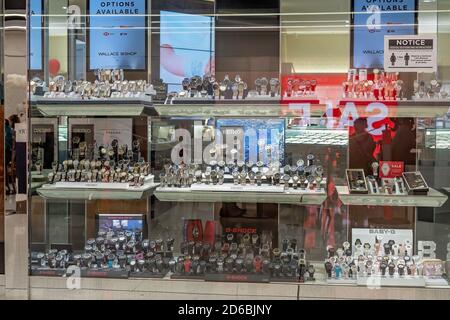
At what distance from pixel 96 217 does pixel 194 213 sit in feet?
1.62

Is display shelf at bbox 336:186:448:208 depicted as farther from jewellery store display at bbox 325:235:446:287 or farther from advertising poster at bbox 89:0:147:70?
advertising poster at bbox 89:0:147:70

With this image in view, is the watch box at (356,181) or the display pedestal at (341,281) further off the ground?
the watch box at (356,181)

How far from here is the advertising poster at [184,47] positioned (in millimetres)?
2600

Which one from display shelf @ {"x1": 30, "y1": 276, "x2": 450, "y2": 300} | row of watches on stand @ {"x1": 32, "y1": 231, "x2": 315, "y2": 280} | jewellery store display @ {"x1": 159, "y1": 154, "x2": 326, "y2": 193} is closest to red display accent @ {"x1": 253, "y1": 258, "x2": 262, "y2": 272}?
row of watches on stand @ {"x1": 32, "y1": 231, "x2": 315, "y2": 280}

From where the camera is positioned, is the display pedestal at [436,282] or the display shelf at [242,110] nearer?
the display pedestal at [436,282]

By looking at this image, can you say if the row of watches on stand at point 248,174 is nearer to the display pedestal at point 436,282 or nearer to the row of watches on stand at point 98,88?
the row of watches on stand at point 98,88

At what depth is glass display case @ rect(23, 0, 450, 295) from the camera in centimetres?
245

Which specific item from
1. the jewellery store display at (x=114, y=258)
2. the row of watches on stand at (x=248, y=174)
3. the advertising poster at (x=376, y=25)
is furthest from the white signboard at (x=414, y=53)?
the jewellery store display at (x=114, y=258)

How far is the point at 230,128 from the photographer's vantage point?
257 centimetres

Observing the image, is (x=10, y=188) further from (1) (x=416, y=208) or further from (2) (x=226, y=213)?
(1) (x=416, y=208)

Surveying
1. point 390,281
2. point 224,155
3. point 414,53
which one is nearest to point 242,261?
point 224,155

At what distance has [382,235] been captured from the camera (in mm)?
2607

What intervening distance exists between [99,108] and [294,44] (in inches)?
39.4

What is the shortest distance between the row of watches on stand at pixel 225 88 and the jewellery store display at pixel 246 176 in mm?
331
